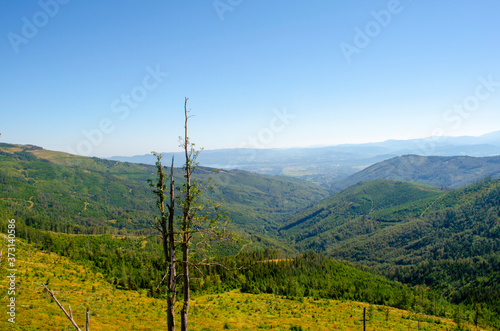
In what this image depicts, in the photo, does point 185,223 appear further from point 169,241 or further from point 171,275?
point 171,275

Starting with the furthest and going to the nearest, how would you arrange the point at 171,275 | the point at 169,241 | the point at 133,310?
the point at 133,310, the point at 169,241, the point at 171,275

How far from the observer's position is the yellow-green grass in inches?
1229

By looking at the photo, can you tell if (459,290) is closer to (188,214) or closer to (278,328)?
(278,328)

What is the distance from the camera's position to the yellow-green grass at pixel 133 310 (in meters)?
31.2

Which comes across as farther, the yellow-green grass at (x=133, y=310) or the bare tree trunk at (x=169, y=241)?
the yellow-green grass at (x=133, y=310)

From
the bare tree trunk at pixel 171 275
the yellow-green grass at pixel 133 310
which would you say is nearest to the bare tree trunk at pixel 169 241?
the bare tree trunk at pixel 171 275

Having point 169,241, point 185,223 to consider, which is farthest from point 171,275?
point 185,223

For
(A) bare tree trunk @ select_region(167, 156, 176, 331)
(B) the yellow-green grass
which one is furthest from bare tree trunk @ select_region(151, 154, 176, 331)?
(B) the yellow-green grass

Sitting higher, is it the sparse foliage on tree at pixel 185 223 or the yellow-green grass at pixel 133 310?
the sparse foliage on tree at pixel 185 223

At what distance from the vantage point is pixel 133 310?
44250mm

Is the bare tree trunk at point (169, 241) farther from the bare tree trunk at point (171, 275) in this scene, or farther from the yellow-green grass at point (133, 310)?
the yellow-green grass at point (133, 310)

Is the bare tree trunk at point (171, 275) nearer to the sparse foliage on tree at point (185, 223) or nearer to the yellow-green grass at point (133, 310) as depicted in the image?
the sparse foliage on tree at point (185, 223)

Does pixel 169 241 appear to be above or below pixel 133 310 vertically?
above

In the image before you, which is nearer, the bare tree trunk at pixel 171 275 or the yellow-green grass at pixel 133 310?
the bare tree trunk at pixel 171 275
